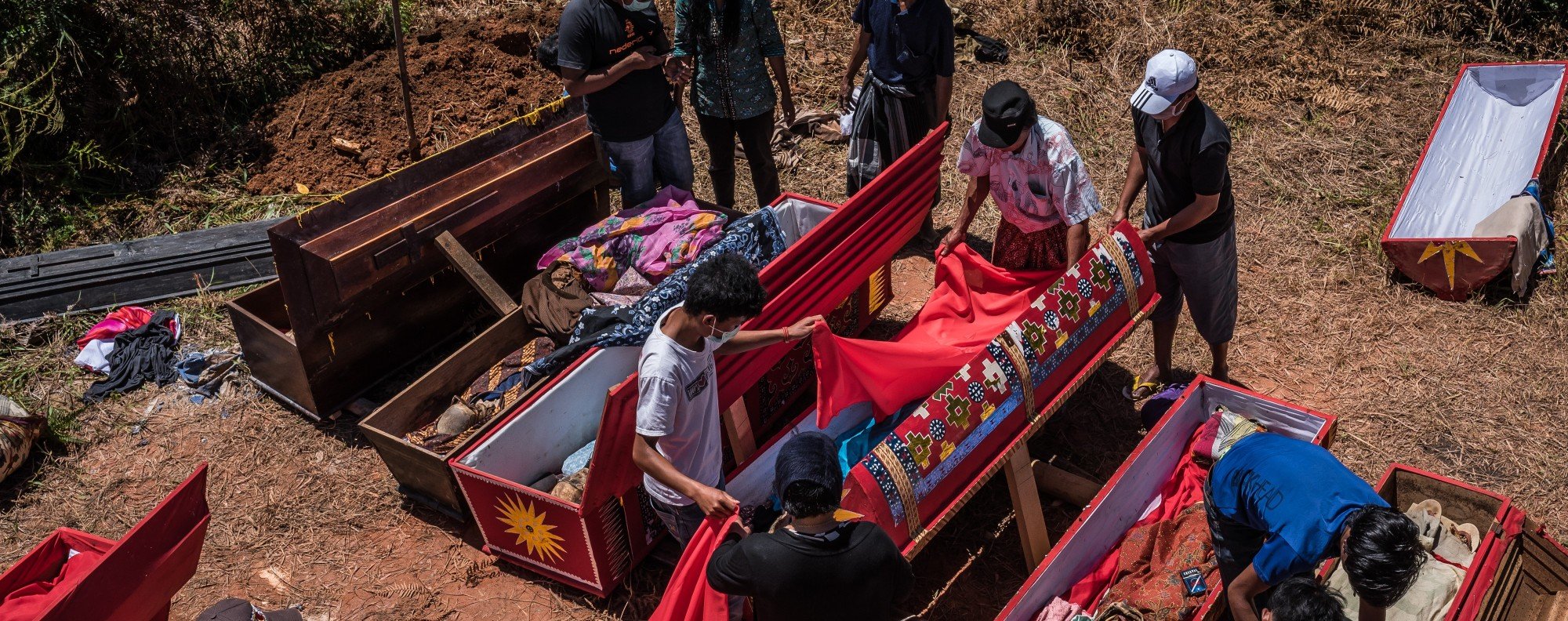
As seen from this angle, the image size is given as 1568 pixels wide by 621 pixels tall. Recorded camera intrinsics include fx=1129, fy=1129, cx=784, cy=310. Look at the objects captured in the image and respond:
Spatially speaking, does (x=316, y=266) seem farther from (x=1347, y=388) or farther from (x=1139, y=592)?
(x=1347, y=388)

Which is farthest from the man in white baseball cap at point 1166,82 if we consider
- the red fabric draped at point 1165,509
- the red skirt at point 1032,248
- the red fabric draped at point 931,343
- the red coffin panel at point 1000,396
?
the red fabric draped at point 1165,509

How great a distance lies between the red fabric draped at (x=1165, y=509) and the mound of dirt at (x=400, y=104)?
5.95 meters

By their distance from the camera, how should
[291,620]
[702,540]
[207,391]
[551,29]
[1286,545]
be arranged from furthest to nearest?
[551,29]
[207,391]
[291,620]
[702,540]
[1286,545]

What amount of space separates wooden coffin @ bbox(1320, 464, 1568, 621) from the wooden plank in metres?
6.52

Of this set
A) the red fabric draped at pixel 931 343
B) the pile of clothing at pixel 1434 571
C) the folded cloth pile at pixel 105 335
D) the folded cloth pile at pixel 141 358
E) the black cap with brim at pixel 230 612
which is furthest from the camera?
the folded cloth pile at pixel 105 335

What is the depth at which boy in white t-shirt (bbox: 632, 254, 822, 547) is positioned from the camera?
3.76 metres

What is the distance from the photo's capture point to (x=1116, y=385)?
6176mm

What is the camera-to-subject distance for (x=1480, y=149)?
8125mm

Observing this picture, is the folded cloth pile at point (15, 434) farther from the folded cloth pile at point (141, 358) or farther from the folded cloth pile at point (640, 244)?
the folded cloth pile at point (640, 244)

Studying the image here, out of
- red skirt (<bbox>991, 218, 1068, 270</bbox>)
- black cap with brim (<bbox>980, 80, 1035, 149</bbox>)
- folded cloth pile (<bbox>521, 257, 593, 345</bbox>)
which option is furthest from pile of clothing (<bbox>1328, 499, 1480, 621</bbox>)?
folded cloth pile (<bbox>521, 257, 593, 345</bbox>)

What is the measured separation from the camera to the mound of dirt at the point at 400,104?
848cm

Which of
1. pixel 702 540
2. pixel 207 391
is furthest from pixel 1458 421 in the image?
pixel 207 391

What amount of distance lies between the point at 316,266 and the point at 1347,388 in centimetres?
538

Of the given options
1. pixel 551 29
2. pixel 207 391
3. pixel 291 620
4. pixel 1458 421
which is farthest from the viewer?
pixel 551 29
